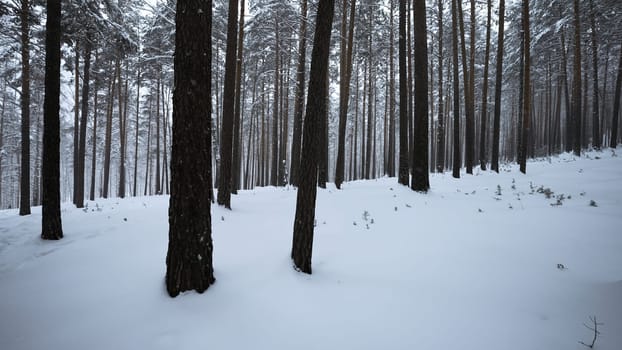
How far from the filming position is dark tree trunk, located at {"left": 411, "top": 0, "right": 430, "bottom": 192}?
8758 mm

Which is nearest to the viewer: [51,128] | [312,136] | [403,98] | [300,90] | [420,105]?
[312,136]

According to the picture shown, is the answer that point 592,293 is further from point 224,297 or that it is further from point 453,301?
point 224,297

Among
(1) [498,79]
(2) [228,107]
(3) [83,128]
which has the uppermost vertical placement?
(1) [498,79]

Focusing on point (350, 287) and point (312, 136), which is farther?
point (312, 136)

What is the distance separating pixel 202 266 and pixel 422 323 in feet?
8.87

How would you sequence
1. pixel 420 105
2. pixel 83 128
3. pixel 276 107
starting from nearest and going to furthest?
pixel 420 105
pixel 83 128
pixel 276 107

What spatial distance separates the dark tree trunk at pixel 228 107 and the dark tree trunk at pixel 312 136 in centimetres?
482

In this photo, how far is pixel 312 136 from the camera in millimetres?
3826

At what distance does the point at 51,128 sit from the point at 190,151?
5.00 m

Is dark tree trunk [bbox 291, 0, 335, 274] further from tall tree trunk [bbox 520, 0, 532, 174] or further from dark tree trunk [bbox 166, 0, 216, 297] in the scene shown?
tall tree trunk [bbox 520, 0, 532, 174]

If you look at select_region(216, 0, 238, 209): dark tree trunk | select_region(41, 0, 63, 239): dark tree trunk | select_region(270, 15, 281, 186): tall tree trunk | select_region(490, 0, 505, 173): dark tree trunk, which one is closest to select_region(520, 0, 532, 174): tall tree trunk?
select_region(490, 0, 505, 173): dark tree trunk

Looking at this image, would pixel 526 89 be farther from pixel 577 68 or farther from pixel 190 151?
pixel 190 151

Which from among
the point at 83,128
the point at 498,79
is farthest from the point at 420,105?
the point at 83,128

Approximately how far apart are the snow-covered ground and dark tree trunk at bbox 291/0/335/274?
41 cm
